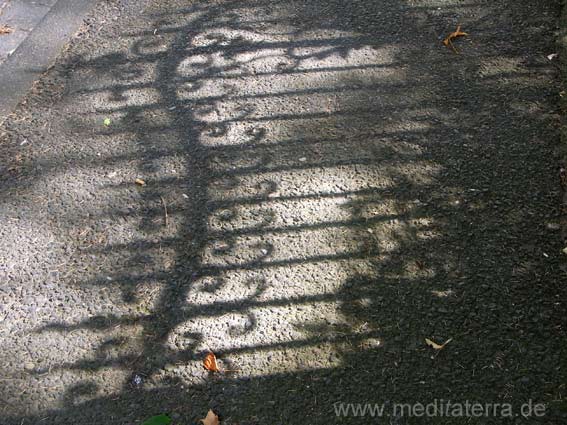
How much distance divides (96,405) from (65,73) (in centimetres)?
271

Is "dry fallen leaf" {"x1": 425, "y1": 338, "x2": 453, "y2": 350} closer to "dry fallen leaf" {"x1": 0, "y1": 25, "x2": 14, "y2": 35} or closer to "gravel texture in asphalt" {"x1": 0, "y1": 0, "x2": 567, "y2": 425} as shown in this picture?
"gravel texture in asphalt" {"x1": 0, "y1": 0, "x2": 567, "y2": 425}

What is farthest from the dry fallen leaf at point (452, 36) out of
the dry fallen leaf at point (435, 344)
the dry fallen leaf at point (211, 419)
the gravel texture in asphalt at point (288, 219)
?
the dry fallen leaf at point (211, 419)

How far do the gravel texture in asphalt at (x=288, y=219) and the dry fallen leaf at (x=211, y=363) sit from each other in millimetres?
39

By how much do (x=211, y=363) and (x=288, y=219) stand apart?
963 mm

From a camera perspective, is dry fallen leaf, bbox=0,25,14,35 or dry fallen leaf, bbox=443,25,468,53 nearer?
dry fallen leaf, bbox=443,25,468,53

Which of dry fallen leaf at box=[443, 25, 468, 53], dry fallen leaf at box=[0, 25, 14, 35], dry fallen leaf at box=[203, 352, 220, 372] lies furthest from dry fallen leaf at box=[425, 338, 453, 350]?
dry fallen leaf at box=[0, 25, 14, 35]

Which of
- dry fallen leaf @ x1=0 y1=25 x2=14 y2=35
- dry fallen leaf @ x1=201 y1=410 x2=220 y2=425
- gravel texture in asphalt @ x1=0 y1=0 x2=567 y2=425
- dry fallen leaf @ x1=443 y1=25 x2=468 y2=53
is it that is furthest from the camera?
dry fallen leaf @ x1=0 y1=25 x2=14 y2=35

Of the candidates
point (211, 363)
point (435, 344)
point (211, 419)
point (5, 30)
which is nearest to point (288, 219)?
point (211, 363)

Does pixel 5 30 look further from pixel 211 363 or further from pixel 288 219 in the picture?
pixel 211 363

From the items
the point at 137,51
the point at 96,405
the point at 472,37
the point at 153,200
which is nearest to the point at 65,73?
the point at 137,51

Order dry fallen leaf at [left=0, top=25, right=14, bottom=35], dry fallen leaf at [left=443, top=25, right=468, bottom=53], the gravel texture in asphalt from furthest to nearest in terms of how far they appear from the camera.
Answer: dry fallen leaf at [left=0, top=25, right=14, bottom=35] → dry fallen leaf at [left=443, top=25, right=468, bottom=53] → the gravel texture in asphalt

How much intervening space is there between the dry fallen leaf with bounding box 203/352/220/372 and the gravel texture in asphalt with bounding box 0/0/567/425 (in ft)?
0.13

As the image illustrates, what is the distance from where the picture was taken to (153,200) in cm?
355

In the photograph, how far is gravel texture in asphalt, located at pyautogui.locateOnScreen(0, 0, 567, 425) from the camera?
273 cm
